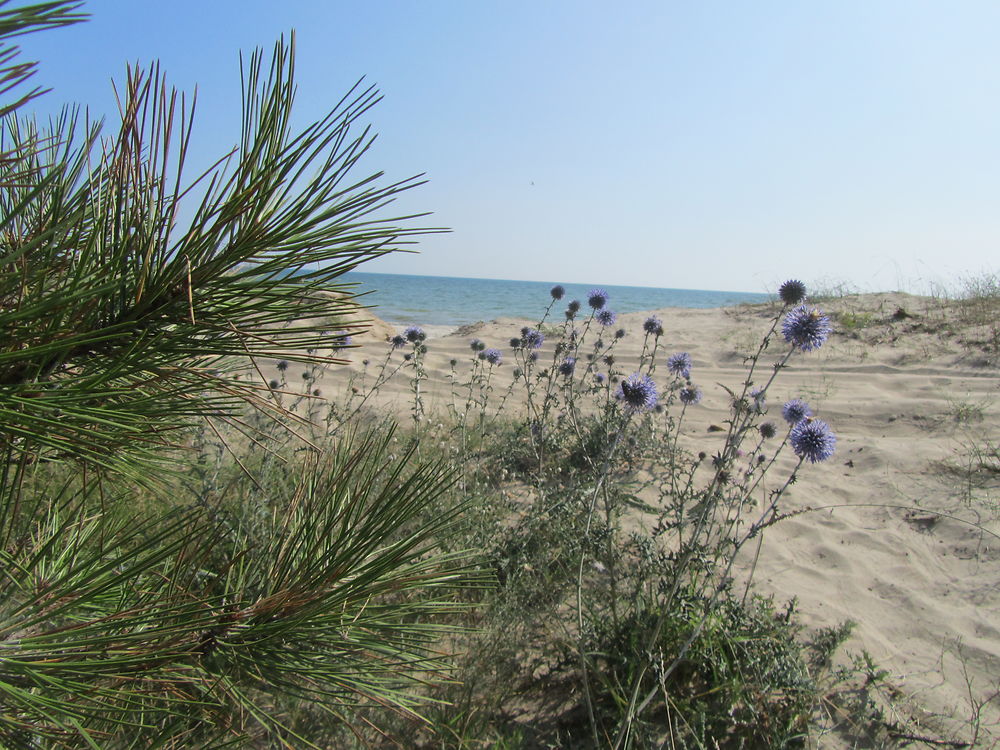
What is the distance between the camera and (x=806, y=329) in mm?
2488

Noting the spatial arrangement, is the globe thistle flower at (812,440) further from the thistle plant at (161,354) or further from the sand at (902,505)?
the thistle plant at (161,354)

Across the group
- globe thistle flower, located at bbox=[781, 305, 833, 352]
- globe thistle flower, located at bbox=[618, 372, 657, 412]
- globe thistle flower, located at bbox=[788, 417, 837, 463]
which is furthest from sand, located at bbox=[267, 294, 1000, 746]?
globe thistle flower, located at bbox=[618, 372, 657, 412]

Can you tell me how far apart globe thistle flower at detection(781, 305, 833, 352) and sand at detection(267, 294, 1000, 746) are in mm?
825

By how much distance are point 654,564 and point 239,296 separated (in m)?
2.17

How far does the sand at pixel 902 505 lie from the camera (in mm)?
2484

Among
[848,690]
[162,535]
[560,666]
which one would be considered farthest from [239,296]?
[848,690]

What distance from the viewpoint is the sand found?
248 centimetres

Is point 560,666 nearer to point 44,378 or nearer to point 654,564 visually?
point 654,564

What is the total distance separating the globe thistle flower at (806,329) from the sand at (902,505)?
825 millimetres

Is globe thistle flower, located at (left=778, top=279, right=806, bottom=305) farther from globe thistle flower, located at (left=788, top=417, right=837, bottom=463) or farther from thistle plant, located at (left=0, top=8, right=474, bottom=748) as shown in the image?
thistle plant, located at (left=0, top=8, right=474, bottom=748)

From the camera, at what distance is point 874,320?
9438mm

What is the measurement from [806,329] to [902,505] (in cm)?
161

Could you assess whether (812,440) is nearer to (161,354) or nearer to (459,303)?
(161,354)

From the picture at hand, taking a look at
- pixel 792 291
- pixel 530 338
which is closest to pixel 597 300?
pixel 530 338
